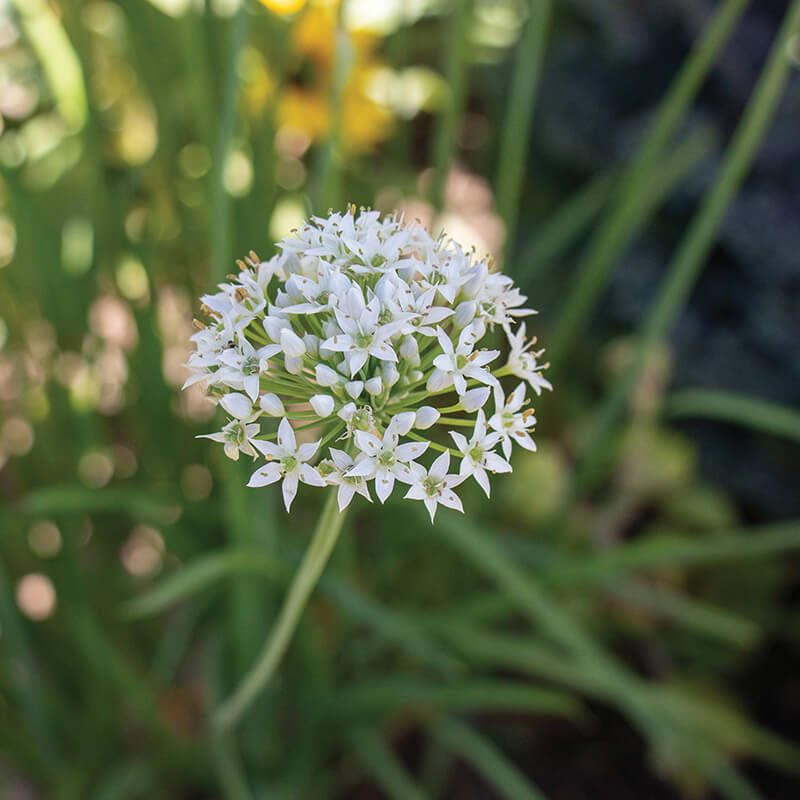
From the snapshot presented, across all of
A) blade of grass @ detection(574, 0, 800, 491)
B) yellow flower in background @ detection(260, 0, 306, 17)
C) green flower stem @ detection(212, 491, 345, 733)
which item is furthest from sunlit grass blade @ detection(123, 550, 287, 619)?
yellow flower in background @ detection(260, 0, 306, 17)

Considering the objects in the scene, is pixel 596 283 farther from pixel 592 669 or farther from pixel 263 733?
pixel 263 733

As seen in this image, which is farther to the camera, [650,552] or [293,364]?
[650,552]

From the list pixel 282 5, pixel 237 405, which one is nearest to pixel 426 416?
pixel 237 405

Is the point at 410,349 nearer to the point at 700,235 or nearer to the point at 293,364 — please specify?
the point at 293,364

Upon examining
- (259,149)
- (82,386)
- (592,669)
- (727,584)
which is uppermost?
(259,149)

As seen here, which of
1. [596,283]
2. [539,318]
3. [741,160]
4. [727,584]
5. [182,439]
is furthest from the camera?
[539,318]

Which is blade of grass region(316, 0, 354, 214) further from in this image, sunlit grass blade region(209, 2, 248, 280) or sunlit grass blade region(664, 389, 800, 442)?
sunlit grass blade region(664, 389, 800, 442)

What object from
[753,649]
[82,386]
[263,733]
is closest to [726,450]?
[753,649]
